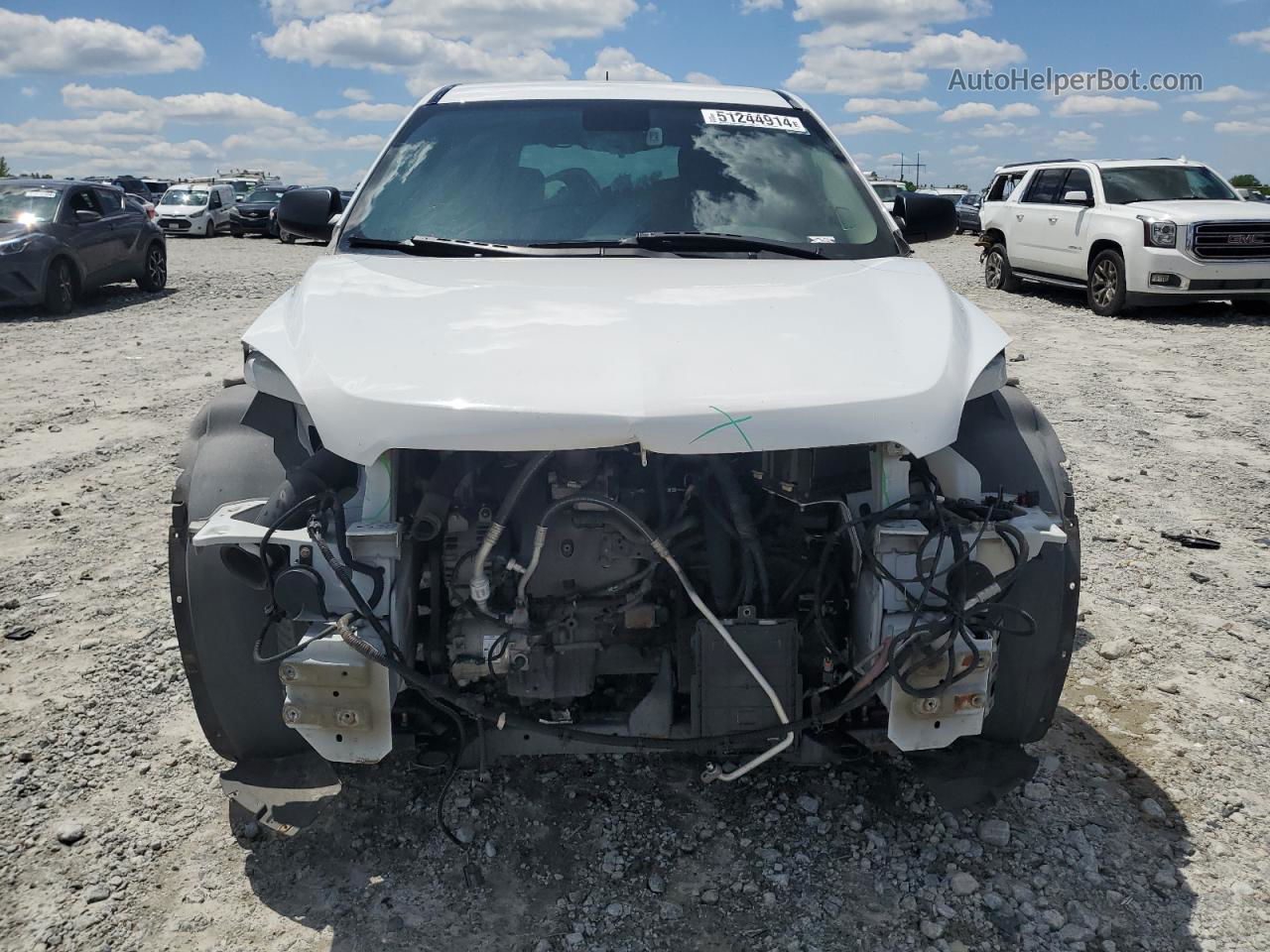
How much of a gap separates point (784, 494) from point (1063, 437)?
4.89m

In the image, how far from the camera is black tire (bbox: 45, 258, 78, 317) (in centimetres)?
1235

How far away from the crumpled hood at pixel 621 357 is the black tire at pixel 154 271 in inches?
527

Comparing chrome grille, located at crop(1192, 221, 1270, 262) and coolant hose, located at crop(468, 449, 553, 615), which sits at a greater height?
chrome grille, located at crop(1192, 221, 1270, 262)

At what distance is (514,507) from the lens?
245cm

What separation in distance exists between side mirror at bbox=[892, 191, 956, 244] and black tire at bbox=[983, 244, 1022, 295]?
463 inches

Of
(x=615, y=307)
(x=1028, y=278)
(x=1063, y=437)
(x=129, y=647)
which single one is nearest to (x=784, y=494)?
(x=615, y=307)

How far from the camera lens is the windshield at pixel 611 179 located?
3346 mm

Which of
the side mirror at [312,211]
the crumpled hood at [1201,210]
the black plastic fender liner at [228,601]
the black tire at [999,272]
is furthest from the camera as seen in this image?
the black tire at [999,272]

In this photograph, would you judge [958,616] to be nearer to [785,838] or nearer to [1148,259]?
[785,838]

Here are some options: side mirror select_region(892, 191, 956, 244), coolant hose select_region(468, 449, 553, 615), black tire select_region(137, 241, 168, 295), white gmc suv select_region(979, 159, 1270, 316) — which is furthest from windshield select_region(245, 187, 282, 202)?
coolant hose select_region(468, 449, 553, 615)

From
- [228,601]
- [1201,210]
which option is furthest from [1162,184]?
[228,601]

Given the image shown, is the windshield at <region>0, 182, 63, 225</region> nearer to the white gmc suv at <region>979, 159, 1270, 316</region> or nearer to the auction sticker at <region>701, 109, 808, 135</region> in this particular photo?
the auction sticker at <region>701, 109, 808, 135</region>

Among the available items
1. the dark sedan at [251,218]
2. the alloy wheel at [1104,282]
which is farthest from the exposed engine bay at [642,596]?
the dark sedan at [251,218]

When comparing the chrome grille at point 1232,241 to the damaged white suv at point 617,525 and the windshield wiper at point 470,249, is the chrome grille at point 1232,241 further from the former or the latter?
the windshield wiper at point 470,249
